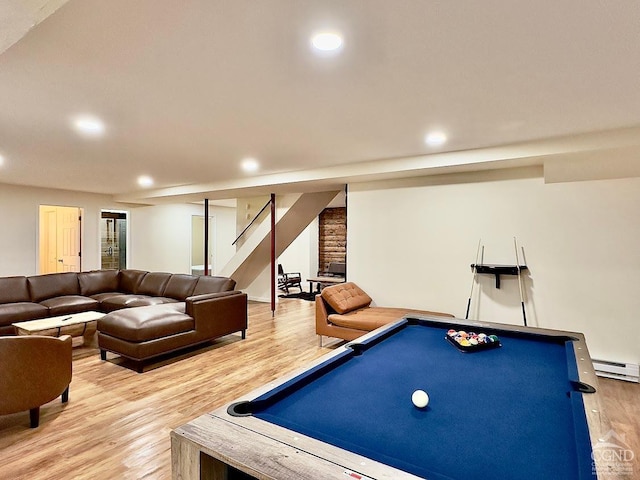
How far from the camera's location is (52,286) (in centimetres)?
557

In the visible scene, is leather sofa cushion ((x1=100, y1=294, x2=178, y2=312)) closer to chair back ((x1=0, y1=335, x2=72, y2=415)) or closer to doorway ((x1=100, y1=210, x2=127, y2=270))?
chair back ((x1=0, y1=335, x2=72, y2=415))

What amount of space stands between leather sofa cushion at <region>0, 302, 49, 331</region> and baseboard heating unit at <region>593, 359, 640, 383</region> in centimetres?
675

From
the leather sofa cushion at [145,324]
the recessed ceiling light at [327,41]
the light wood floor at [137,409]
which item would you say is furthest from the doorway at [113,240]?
the recessed ceiling light at [327,41]

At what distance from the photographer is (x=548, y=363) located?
1.99 meters

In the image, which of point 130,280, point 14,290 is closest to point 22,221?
point 14,290

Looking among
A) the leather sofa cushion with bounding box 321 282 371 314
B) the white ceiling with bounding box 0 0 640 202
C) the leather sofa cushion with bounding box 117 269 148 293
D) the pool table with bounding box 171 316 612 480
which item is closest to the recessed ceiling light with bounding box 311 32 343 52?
the white ceiling with bounding box 0 0 640 202

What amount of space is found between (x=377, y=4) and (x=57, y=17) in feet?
4.86

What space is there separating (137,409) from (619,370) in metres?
4.72

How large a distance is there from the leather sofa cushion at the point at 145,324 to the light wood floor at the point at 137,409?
36cm

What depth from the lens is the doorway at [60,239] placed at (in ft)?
25.3

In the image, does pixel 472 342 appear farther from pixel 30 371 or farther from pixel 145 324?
pixel 145 324

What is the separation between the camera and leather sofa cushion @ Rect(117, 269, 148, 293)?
20.7ft

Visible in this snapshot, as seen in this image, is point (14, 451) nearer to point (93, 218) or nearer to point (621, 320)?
point (621, 320)

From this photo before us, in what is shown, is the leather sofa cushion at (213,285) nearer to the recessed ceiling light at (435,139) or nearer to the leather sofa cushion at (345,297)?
the leather sofa cushion at (345,297)
